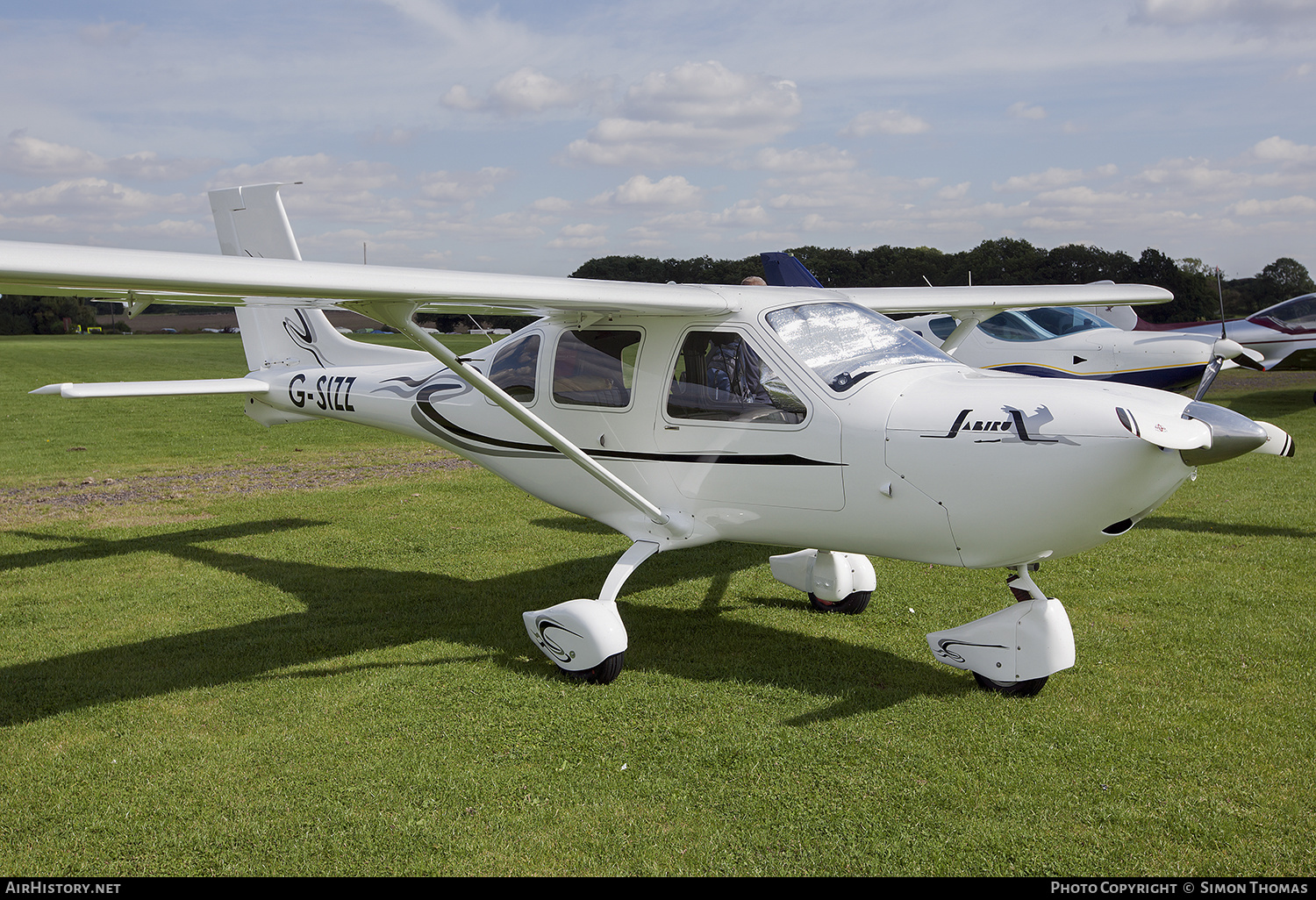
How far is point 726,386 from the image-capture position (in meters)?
5.36

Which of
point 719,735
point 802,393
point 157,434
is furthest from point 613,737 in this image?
point 157,434

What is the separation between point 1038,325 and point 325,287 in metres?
10.6

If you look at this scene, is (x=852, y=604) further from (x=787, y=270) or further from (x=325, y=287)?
(x=787, y=270)

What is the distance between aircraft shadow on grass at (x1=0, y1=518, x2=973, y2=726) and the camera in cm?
509

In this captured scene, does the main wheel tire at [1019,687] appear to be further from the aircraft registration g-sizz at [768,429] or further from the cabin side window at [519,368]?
the cabin side window at [519,368]

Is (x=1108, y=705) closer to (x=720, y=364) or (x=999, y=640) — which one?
(x=999, y=640)

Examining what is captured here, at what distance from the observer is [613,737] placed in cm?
445

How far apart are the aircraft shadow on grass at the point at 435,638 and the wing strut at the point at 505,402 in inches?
36.2

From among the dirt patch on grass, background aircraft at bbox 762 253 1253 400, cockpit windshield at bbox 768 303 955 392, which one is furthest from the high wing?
the dirt patch on grass

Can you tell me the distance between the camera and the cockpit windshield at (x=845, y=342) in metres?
5.03

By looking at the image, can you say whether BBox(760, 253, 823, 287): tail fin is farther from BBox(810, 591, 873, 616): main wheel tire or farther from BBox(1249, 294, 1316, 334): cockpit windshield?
BBox(1249, 294, 1316, 334): cockpit windshield

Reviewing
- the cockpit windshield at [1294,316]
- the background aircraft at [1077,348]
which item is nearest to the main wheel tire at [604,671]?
the background aircraft at [1077,348]

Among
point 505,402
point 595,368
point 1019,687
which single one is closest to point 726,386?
point 595,368
